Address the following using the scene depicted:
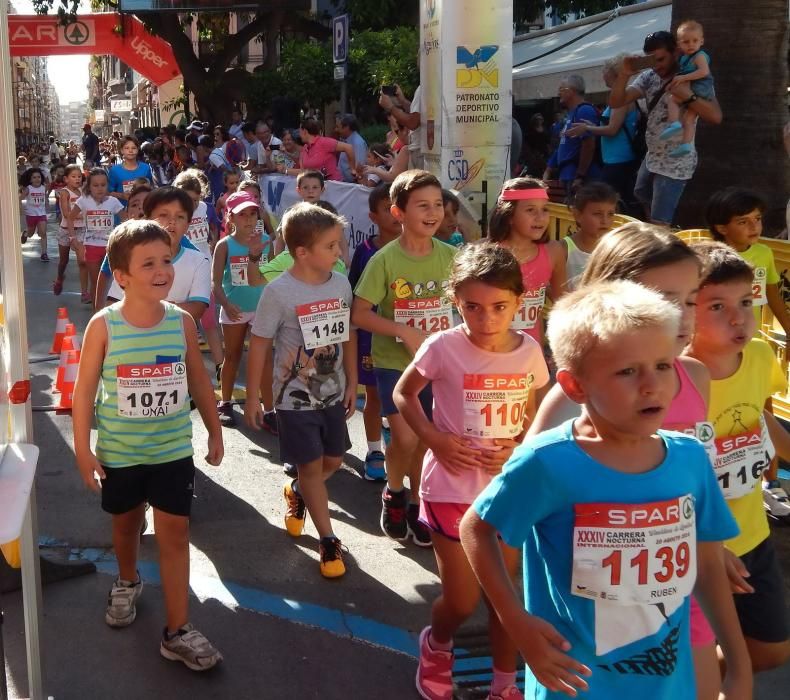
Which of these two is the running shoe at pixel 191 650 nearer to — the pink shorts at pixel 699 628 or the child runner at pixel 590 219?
the pink shorts at pixel 699 628

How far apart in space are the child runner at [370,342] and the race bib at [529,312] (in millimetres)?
958

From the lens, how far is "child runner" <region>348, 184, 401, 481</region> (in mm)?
6215

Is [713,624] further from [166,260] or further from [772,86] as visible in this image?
[772,86]

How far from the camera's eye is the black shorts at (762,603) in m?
3.13

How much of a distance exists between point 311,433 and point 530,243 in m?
1.51

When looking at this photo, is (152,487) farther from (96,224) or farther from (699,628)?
(96,224)

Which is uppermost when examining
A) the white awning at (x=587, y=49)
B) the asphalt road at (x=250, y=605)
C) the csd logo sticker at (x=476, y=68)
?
the white awning at (x=587, y=49)

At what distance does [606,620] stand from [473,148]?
257 inches

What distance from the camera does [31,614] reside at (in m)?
3.20

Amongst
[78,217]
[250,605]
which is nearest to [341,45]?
[78,217]

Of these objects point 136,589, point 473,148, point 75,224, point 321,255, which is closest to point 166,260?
point 321,255

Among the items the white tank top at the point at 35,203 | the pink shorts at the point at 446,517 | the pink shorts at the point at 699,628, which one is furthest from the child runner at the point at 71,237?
the pink shorts at the point at 699,628

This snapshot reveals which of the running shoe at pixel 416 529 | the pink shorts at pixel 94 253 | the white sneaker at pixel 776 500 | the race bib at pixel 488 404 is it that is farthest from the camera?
the pink shorts at pixel 94 253

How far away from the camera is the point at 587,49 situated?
566 inches
